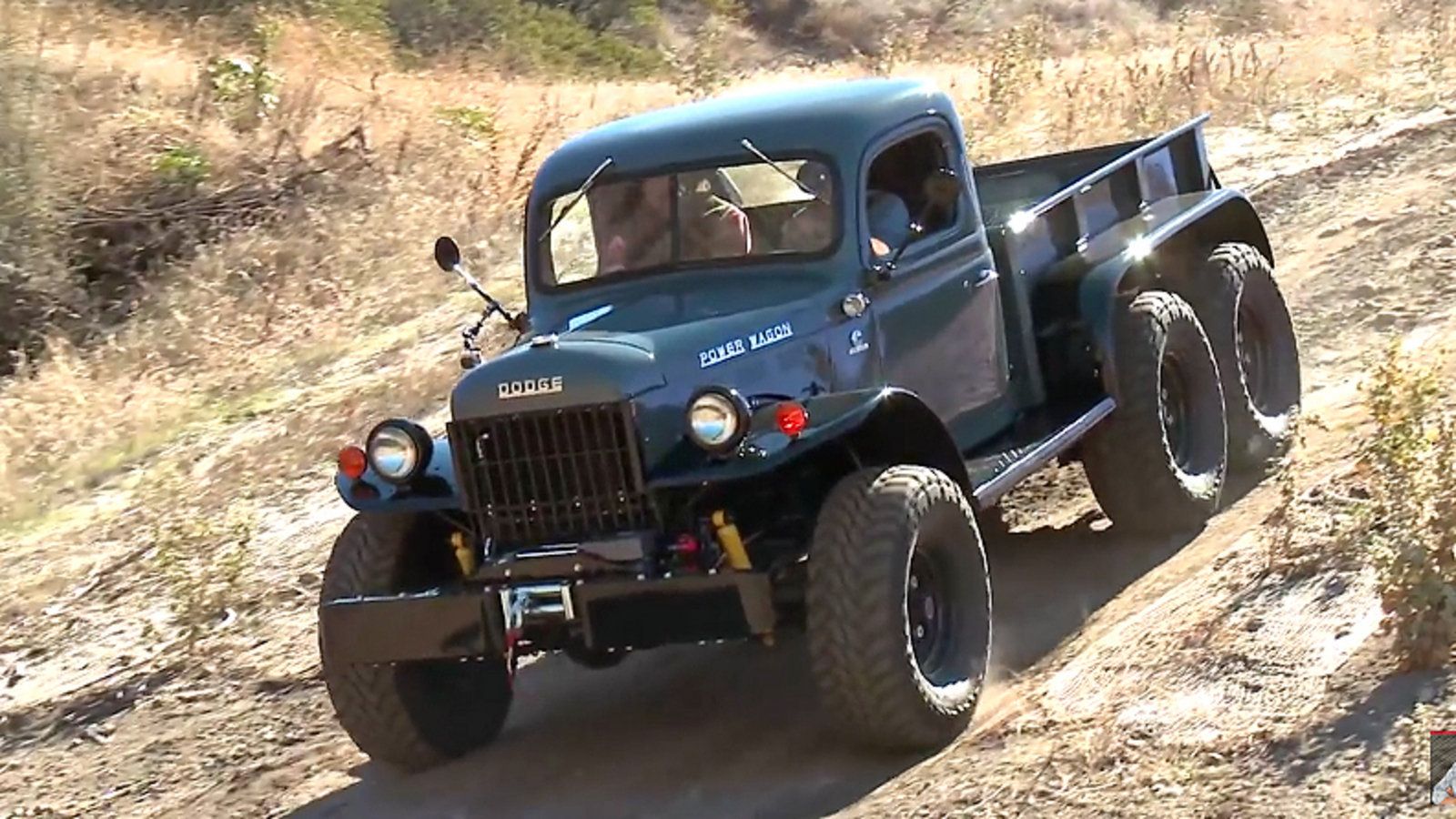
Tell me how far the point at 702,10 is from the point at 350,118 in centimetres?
1359

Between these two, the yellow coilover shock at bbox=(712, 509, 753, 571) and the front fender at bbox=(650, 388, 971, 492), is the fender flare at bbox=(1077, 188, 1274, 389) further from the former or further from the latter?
the yellow coilover shock at bbox=(712, 509, 753, 571)

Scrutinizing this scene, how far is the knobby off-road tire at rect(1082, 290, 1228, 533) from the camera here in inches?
299

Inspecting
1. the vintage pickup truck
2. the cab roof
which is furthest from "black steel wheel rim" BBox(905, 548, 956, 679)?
the cab roof

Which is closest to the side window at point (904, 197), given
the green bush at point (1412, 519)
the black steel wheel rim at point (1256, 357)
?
the green bush at point (1412, 519)

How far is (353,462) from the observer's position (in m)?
6.39

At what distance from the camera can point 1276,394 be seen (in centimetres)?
898

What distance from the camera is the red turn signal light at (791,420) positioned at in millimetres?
5836

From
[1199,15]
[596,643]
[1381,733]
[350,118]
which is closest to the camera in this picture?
[1381,733]

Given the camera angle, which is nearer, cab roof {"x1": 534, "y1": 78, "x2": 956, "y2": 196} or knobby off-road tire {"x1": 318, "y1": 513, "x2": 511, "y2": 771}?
knobby off-road tire {"x1": 318, "y1": 513, "x2": 511, "y2": 771}

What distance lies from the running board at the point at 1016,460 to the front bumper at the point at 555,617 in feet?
4.06

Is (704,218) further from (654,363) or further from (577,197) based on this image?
(654,363)

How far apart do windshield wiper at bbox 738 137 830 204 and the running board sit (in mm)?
1048

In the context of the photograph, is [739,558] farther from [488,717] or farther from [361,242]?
[361,242]

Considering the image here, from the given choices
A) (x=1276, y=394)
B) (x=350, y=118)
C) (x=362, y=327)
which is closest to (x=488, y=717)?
(x=1276, y=394)
